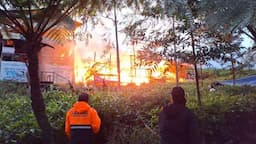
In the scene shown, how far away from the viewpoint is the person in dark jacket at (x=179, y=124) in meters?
5.89

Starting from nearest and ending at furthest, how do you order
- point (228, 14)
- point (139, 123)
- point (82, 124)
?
point (228, 14), point (82, 124), point (139, 123)

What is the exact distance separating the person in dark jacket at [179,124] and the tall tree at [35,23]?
4172mm

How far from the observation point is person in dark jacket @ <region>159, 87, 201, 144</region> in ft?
19.3

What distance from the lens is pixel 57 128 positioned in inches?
400

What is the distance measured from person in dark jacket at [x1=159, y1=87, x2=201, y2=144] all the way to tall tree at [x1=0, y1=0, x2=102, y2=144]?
4172 mm

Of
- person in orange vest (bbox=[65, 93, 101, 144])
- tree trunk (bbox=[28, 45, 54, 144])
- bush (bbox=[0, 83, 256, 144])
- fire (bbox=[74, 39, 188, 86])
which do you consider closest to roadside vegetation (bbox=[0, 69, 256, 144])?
bush (bbox=[0, 83, 256, 144])

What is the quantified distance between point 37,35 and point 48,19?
48cm

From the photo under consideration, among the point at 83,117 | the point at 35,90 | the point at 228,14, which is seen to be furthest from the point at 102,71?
the point at 228,14

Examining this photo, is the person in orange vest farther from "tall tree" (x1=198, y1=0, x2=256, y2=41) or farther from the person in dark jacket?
"tall tree" (x1=198, y1=0, x2=256, y2=41)

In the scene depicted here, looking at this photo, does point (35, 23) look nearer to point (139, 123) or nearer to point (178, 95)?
point (139, 123)

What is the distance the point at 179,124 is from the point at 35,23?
4990mm

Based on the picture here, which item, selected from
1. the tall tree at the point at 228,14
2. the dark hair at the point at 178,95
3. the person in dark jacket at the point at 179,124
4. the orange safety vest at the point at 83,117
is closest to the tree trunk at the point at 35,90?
the orange safety vest at the point at 83,117

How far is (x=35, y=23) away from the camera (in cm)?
970

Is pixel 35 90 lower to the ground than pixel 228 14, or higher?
lower
